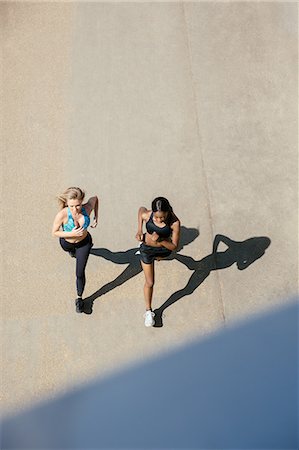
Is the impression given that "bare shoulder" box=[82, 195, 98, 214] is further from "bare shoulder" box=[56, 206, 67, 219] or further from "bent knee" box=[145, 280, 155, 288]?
"bent knee" box=[145, 280, 155, 288]

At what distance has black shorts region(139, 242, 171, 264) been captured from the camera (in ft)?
19.7

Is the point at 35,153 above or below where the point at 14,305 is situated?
above

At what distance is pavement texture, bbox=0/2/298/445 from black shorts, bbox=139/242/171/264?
0.77 metres

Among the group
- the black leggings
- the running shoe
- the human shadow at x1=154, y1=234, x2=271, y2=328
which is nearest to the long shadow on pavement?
the human shadow at x1=154, y1=234, x2=271, y2=328

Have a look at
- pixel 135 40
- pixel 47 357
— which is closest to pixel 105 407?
pixel 47 357

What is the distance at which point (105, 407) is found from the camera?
5.82m

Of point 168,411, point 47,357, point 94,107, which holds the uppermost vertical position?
point 94,107

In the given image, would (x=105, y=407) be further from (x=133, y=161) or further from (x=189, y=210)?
(x=133, y=161)

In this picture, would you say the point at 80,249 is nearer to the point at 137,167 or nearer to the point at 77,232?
the point at 77,232

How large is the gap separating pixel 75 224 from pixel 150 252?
0.85 metres

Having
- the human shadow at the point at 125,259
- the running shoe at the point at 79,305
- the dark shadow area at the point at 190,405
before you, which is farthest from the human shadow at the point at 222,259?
the running shoe at the point at 79,305

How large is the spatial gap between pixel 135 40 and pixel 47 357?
5.48 meters

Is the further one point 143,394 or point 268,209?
point 268,209

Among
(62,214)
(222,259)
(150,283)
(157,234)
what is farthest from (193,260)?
(62,214)
